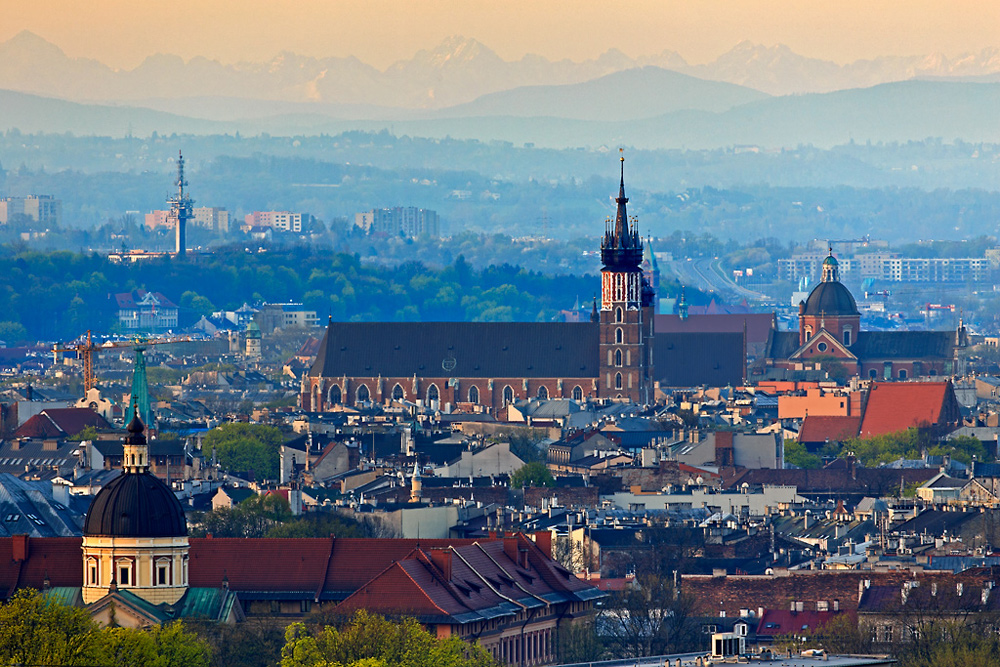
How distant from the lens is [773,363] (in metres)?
156

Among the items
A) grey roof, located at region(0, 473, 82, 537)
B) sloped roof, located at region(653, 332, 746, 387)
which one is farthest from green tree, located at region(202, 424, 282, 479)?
sloped roof, located at region(653, 332, 746, 387)

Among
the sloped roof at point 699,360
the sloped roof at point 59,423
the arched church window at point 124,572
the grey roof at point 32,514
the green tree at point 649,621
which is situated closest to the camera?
the arched church window at point 124,572

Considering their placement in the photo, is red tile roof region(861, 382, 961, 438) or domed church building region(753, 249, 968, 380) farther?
domed church building region(753, 249, 968, 380)

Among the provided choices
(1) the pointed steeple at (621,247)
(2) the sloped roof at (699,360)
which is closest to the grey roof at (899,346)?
(2) the sloped roof at (699,360)

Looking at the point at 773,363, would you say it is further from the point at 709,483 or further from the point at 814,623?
the point at 814,623

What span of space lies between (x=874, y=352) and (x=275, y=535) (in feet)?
310

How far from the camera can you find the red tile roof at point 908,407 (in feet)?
380

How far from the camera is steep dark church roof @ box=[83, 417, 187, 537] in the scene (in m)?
50.2

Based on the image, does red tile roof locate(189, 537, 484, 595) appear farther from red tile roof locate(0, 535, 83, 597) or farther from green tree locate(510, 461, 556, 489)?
green tree locate(510, 461, 556, 489)

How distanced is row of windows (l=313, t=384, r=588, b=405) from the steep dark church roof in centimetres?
8507

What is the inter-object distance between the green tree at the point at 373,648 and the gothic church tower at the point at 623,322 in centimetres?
8941

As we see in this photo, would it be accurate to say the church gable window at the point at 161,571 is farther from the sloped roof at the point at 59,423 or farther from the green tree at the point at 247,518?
the sloped roof at the point at 59,423

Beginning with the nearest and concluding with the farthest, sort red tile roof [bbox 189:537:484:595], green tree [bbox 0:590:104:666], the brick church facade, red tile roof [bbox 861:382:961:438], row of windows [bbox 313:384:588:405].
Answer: green tree [bbox 0:590:104:666]
red tile roof [bbox 189:537:484:595]
red tile roof [bbox 861:382:961:438]
the brick church facade
row of windows [bbox 313:384:588:405]

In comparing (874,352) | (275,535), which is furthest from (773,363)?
(275,535)
